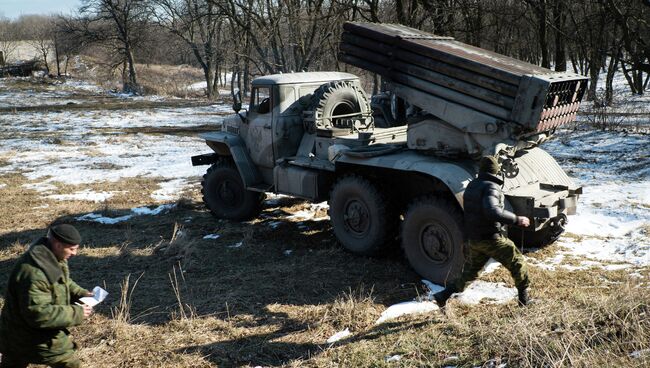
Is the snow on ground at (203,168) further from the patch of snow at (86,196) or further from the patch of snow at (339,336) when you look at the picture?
the patch of snow at (339,336)

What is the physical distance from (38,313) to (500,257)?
11.7ft

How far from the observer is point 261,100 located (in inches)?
340

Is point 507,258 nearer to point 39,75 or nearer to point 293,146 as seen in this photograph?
point 293,146

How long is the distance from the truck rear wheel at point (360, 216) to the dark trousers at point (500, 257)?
5.66ft

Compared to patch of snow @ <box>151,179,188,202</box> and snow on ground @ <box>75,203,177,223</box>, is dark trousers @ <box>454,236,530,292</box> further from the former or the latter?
patch of snow @ <box>151,179,188,202</box>

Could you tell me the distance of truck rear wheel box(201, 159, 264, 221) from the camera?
8.99 meters

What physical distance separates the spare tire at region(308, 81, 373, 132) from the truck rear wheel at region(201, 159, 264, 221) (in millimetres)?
1655

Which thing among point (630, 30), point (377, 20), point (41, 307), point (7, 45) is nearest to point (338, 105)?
point (41, 307)

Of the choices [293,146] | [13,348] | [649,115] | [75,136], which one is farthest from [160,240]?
[649,115]

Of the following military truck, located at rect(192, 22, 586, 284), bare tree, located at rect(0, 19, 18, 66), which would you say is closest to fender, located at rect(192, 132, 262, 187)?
military truck, located at rect(192, 22, 586, 284)

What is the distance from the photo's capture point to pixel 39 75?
4675 cm

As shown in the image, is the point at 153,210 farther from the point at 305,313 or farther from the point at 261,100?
the point at 305,313

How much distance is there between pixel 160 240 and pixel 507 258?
499 centimetres

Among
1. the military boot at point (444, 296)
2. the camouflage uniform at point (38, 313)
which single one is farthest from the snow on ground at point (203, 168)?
the camouflage uniform at point (38, 313)
